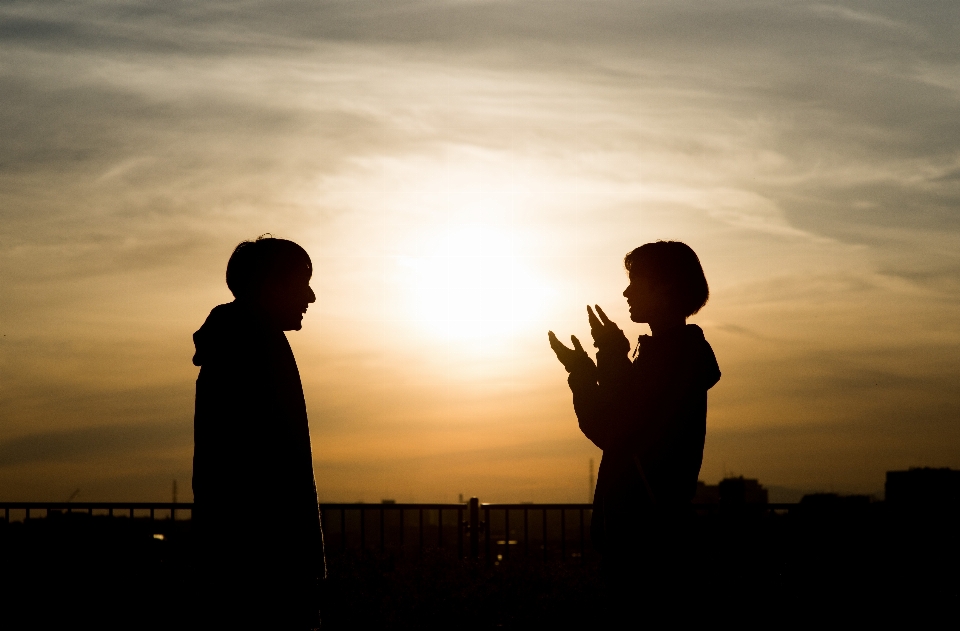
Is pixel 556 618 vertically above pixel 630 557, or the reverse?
pixel 630 557

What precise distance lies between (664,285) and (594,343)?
40 centimetres

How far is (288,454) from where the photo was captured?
14.4 feet

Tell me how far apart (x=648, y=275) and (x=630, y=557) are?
4.03 ft

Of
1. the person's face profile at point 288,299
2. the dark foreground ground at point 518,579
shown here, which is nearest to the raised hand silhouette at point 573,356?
the person's face profile at point 288,299

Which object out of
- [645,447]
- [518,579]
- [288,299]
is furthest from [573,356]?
[518,579]

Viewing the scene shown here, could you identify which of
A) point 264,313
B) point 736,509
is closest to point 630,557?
point 264,313

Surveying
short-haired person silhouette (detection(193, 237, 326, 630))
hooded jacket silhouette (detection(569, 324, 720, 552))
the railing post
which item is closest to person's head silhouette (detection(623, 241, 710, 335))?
hooded jacket silhouette (detection(569, 324, 720, 552))

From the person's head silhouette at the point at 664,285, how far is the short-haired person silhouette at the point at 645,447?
5 centimetres

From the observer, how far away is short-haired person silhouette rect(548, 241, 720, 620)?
4.32 metres

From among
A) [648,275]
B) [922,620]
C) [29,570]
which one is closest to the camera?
[648,275]

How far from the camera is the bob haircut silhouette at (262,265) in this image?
14.9 feet

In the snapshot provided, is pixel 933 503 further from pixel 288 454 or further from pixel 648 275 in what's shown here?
pixel 288 454

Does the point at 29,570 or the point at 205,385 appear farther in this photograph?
the point at 29,570

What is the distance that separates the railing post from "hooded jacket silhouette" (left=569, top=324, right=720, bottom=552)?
34.3 ft
